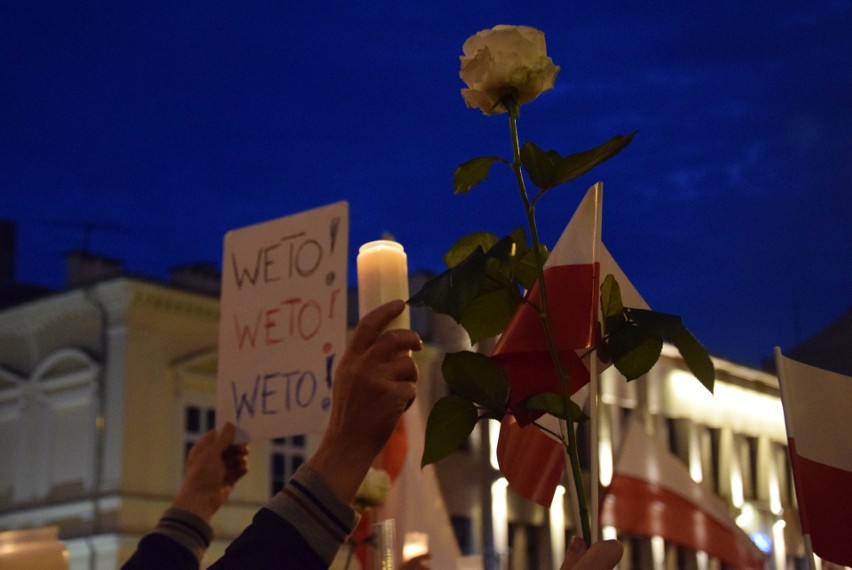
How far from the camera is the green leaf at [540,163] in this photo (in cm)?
173

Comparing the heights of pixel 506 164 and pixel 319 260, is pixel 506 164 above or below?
below

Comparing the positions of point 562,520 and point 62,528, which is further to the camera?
A: point 562,520

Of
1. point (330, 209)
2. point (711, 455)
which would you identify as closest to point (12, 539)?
point (330, 209)

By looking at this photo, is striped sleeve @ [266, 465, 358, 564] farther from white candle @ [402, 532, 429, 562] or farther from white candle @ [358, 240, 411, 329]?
white candle @ [402, 532, 429, 562]

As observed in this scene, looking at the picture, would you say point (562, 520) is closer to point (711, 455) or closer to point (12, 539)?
point (711, 455)

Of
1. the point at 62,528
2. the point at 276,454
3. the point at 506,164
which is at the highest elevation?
the point at 276,454

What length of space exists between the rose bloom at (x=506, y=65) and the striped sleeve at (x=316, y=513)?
1.92 ft

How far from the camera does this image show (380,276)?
6.95 feet

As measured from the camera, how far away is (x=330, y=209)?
2.87 metres

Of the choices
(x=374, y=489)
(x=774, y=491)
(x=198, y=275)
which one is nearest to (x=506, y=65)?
(x=374, y=489)

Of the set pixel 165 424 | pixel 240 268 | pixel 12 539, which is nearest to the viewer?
pixel 12 539

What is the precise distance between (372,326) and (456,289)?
0.40 feet

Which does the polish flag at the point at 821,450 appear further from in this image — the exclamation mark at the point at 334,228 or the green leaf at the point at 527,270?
the exclamation mark at the point at 334,228

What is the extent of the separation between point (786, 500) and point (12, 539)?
24.8 metres
